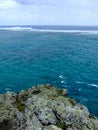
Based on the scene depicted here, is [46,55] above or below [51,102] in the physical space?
below

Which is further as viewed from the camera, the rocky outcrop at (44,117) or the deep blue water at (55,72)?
the deep blue water at (55,72)

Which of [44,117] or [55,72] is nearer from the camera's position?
[44,117]

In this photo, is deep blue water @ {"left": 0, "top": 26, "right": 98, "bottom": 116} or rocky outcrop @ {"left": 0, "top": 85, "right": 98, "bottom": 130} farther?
deep blue water @ {"left": 0, "top": 26, "right": 98, "bottom": 116}

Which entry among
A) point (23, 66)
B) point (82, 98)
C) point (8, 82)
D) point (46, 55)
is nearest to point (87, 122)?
point (82, 98)

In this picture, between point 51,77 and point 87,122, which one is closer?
point 87,122

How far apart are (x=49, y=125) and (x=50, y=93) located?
10004mm

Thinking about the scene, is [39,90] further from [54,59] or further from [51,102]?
[54,59]

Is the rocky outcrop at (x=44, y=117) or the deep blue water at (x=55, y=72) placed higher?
the rocky outcrop at (x=44, y=117)

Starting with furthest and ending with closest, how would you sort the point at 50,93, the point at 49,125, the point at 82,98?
the point at 82,98
the point at 50,93
the point at 49,125

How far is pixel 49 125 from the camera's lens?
1180 inches

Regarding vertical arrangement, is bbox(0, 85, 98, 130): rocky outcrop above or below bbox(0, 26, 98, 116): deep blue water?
above

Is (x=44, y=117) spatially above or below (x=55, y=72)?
above

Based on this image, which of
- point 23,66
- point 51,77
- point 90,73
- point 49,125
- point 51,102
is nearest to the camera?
point 49,125

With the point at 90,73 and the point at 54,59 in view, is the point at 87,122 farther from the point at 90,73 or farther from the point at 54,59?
the point at 54,59
